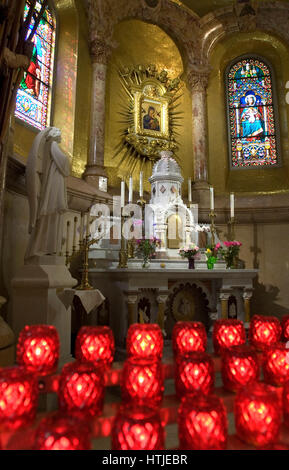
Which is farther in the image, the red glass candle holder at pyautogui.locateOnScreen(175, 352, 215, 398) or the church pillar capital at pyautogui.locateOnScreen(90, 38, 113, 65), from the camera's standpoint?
the church pillar capital at pyautogui.locateOnScreen(90, 38, 113, 65)

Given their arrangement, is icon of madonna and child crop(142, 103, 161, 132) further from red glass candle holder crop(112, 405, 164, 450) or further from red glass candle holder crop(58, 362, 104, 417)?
red glass candle holder crop(112, 405, 164, 450)

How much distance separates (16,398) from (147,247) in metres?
3.77

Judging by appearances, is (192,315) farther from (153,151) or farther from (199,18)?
(199,18)

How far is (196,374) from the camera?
1.11 m

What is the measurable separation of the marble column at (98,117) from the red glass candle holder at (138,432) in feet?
19.7

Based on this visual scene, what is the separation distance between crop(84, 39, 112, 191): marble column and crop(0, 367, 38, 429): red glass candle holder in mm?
5788

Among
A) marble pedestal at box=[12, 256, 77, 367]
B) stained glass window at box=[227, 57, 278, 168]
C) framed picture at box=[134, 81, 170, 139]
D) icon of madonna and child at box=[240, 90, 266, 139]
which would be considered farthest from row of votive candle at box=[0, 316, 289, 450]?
icon of madonna and child at box=[240, 90, 266, 139]

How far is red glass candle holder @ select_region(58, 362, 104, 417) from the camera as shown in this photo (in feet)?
3.25

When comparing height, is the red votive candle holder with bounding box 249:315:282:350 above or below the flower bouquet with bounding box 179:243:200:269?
below

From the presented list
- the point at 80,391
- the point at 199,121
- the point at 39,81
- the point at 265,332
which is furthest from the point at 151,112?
the point at 80,391

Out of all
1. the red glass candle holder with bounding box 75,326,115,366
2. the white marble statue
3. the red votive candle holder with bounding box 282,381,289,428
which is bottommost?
the red votive candle holder with bounding box 282,381,289,428

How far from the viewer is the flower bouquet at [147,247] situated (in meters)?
4.65

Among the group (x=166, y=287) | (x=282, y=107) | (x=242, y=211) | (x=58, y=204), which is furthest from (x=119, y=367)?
(x=282, y=107)

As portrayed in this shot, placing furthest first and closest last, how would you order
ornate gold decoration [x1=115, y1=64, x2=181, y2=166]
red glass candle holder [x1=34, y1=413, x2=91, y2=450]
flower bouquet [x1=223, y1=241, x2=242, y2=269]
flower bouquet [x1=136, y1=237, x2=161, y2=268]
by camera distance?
1. ornate gold decoration [x1=115, y1=64, x2=181, y2=166]
2. flower bouquet [x1=223, y1=241, x2=242, y2=269]
3. flower bouquet [x1=136, y1=237, x2=161, y2=268]
4. red glass candle holder [x1=34, y1=413, x2=91, y2=450]
